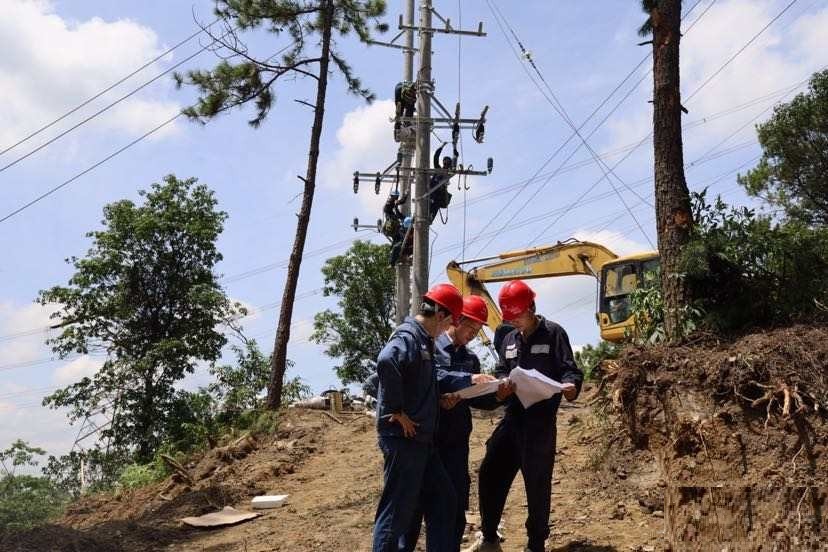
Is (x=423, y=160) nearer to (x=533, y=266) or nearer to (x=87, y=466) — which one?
(x=533, y=266)

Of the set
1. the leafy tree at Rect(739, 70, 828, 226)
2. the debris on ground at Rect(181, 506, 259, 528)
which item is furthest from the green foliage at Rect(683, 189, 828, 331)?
the leafy tree at Rect(739, 70, 828, 226)

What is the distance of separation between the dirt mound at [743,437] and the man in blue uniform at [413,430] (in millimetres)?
1606

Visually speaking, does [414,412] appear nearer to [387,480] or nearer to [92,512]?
[387,480]

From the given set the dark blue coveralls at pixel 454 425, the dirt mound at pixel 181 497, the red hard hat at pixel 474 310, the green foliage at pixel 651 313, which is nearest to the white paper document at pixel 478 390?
the dark blue coveralls at pixel 454 425

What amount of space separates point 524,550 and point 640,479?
1.96 metres

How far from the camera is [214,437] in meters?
14.3

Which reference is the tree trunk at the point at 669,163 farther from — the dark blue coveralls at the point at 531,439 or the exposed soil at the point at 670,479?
the dark blue coveralls at the point at 531,439

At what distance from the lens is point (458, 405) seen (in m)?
5.19

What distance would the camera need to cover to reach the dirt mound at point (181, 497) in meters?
7.98

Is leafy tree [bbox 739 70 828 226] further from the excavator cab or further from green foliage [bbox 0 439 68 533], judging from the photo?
green foliage [bbox 0 439 68 533]

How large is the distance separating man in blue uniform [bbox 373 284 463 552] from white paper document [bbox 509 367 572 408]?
1.80 feet

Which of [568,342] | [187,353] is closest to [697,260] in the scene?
[568,342]

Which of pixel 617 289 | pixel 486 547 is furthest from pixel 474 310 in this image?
pixel 617 289

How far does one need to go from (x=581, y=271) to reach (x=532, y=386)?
39.4 ft
